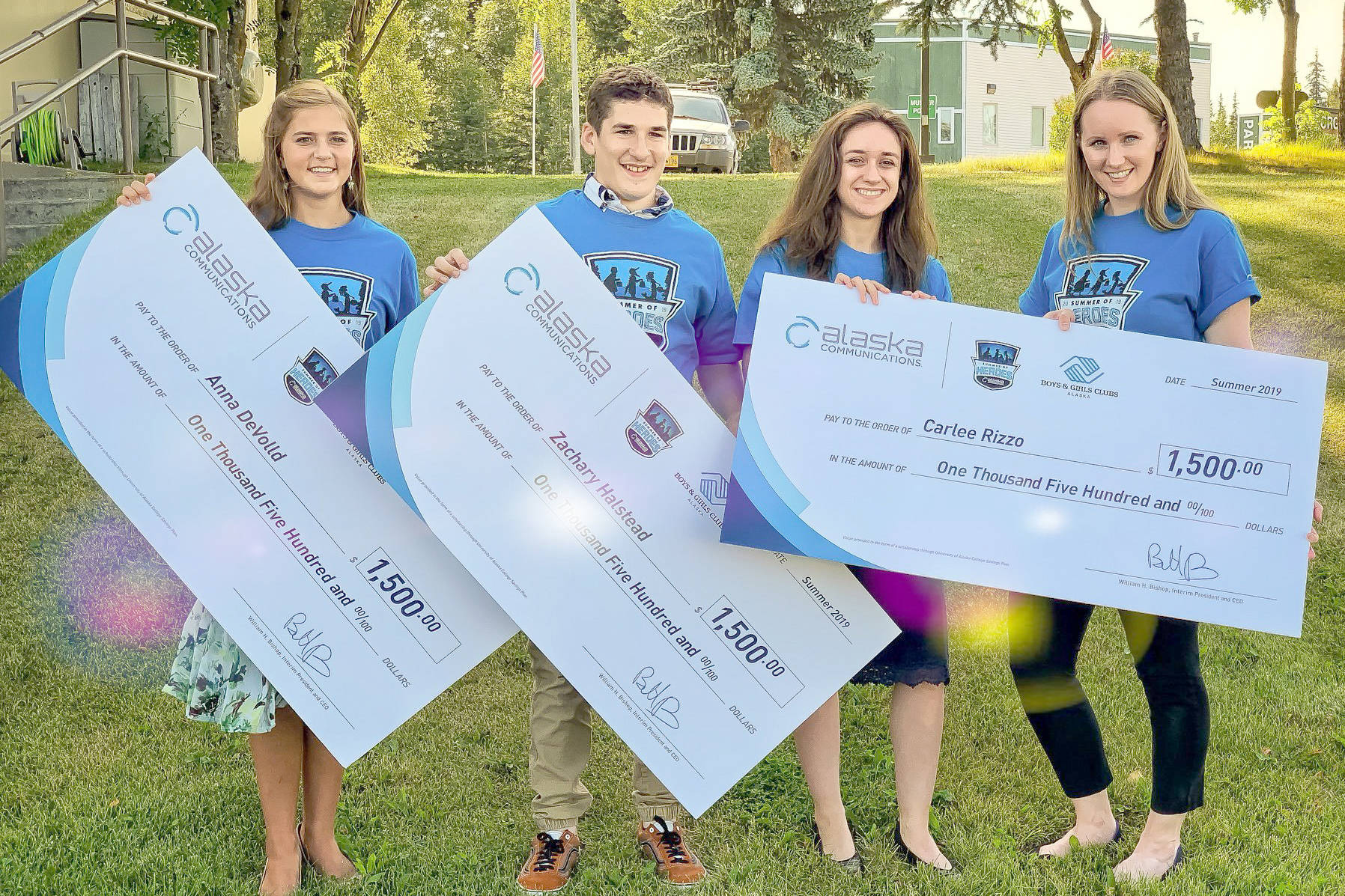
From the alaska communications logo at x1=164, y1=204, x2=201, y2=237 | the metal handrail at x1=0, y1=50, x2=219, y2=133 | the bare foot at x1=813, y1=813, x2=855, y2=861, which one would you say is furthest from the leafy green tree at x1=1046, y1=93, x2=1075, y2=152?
the alaska communications logo at x1=164, y1=204, x2=201, y2=237

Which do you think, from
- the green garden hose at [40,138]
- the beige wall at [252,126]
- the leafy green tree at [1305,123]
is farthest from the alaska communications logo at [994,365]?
the leafy green tree at [1305,123]

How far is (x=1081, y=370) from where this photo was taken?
262 centimetres

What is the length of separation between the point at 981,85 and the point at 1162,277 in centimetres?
5019

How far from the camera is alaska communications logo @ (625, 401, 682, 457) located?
2619mm

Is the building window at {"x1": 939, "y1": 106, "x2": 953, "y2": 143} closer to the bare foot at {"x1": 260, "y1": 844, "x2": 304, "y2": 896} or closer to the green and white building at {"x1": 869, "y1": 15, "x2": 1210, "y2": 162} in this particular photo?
the green and white building at {"x1": 869, "y1": 15, "x2": 1210, "y2": 162}

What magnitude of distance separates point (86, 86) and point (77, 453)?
9024 millimetres

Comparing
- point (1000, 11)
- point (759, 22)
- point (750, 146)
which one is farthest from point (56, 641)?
point (750, 146)

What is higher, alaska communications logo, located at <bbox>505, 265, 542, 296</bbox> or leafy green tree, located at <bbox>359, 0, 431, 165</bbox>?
leafy green tree, located at <bbox>359, 0, 431, 165</bbox>

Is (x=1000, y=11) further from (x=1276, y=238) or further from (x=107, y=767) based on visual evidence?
(x=107, y=767)

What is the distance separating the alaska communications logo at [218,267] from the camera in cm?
266

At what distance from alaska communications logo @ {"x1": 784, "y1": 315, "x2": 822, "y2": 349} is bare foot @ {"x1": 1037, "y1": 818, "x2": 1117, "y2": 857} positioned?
62.5 inches

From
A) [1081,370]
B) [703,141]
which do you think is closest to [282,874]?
[1081,370]

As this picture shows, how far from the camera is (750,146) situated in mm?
42875

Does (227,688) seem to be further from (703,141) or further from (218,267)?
(703,141)
